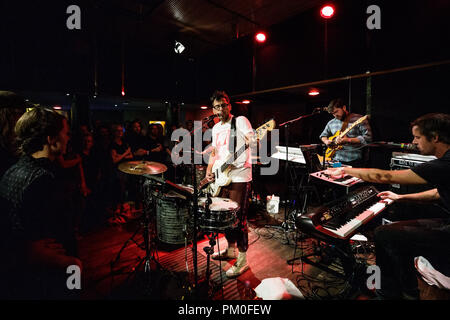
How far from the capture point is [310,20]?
5.34m

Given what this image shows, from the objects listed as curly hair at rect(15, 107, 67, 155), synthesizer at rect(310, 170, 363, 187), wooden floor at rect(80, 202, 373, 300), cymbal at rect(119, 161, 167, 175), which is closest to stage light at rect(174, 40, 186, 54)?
cymbal at rect(119, 161, 167, 175)

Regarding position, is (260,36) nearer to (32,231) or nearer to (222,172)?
(222,172)

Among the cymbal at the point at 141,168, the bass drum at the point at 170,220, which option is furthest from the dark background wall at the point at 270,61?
the cymbal at the point at 141,168

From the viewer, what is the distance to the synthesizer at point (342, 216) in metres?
1.90

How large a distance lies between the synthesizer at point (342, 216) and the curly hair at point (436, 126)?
857mm

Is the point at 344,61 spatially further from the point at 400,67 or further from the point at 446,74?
the point at 446,74

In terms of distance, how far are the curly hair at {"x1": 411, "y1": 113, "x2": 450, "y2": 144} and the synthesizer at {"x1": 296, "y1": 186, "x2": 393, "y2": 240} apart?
86 cm

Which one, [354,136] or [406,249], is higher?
[354,136]

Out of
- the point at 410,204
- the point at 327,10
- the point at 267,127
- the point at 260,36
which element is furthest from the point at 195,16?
the point at 410,204

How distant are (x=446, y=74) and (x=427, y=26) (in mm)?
902

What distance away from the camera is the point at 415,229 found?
2.06 meters

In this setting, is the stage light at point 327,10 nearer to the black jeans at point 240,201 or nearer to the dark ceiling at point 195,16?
the dark ceiling at point 195,16

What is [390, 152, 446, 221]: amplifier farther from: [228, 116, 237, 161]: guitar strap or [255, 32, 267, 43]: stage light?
[255, 32, 267, 43]: stage light

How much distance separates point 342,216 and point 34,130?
258 centimetres
